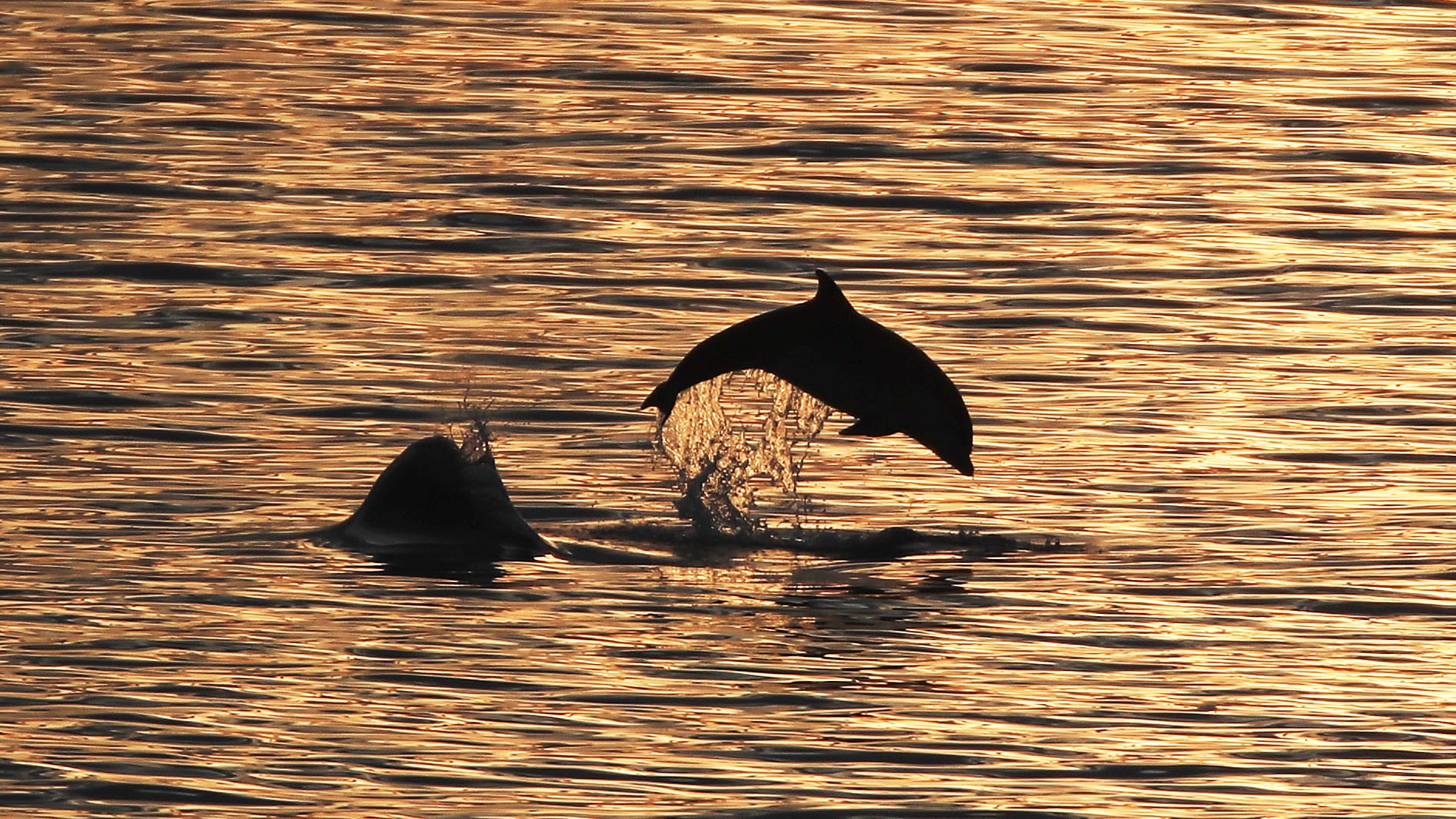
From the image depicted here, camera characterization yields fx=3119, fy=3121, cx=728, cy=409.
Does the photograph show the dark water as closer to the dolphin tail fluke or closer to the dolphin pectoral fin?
the dolphin pectoral fin

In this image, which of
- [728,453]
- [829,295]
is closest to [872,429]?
[829,295]

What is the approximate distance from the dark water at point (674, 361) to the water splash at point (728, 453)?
248 mm

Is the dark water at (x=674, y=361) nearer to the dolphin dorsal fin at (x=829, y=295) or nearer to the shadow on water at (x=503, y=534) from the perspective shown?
the shadow on water at (x=503, y=534)

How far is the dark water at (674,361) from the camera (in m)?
12.9

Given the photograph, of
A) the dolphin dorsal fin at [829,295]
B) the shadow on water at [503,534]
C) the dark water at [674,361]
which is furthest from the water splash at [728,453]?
the dolphin dorsal fin at [829,295]

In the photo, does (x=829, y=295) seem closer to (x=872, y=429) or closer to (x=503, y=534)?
(x=872, y=429)

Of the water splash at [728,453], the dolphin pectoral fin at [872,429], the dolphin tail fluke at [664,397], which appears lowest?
the water splash at [728,453]

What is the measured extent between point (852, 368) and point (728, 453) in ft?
4.41

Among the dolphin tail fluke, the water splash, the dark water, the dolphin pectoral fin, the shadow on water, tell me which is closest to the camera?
the dark water

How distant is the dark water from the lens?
12875 mm

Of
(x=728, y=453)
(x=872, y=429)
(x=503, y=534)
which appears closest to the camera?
(x=503, y=534)

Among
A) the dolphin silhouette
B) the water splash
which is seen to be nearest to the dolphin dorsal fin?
the dolphin silhouette

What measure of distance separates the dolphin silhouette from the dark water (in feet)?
1.91

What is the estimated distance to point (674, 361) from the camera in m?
21.0
